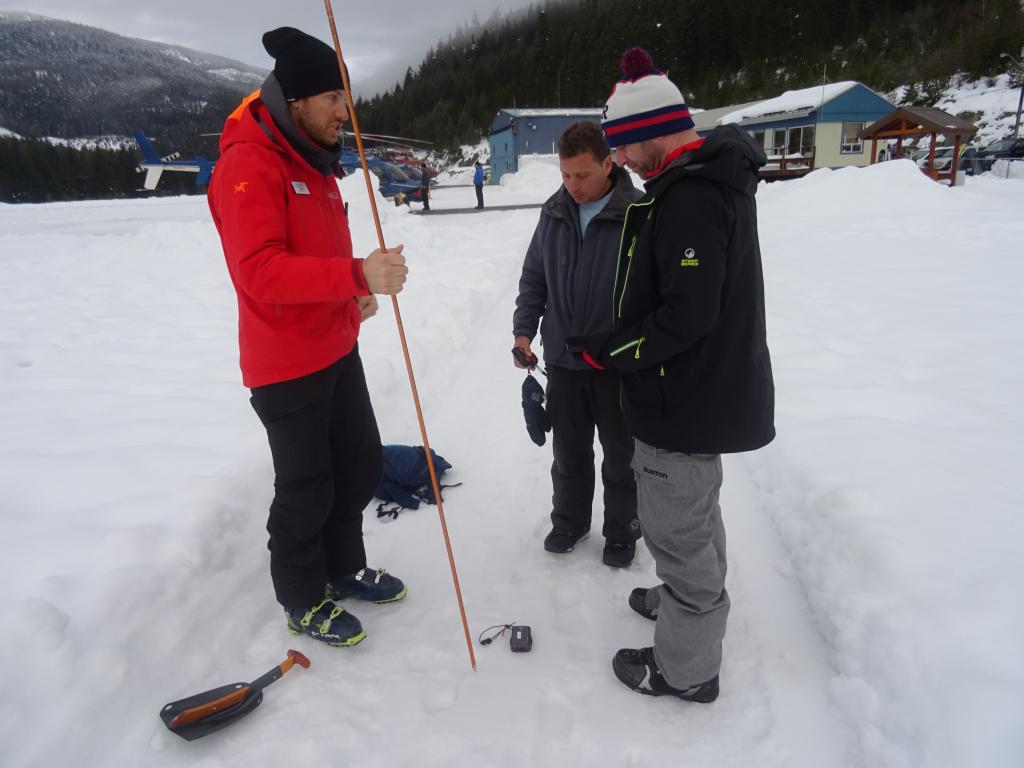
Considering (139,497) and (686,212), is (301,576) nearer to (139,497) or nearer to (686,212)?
(139,497)

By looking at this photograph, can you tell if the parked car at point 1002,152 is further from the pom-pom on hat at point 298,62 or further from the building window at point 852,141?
the pom-pom on hat at point 298,62

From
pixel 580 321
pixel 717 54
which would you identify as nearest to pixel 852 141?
pixel 580 321

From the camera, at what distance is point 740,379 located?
1907 mm

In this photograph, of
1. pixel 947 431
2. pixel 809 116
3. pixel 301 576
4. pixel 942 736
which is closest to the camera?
pixel 942 736

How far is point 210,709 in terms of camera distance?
6.59 ft

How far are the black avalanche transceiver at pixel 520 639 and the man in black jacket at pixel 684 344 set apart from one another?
46 cm

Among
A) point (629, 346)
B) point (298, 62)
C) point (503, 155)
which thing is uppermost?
point (298, 62)

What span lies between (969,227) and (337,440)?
12944 mm

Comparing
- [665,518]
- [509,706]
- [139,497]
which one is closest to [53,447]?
[139,497]

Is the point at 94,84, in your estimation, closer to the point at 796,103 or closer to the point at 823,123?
the point at 796,103

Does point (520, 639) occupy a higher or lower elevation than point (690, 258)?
lower

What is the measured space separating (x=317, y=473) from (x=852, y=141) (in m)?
37.1

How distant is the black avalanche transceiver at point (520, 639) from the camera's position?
2.49 meters

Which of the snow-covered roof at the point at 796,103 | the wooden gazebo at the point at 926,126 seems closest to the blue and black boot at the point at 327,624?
the wooden gazebo at the point at 926,126
